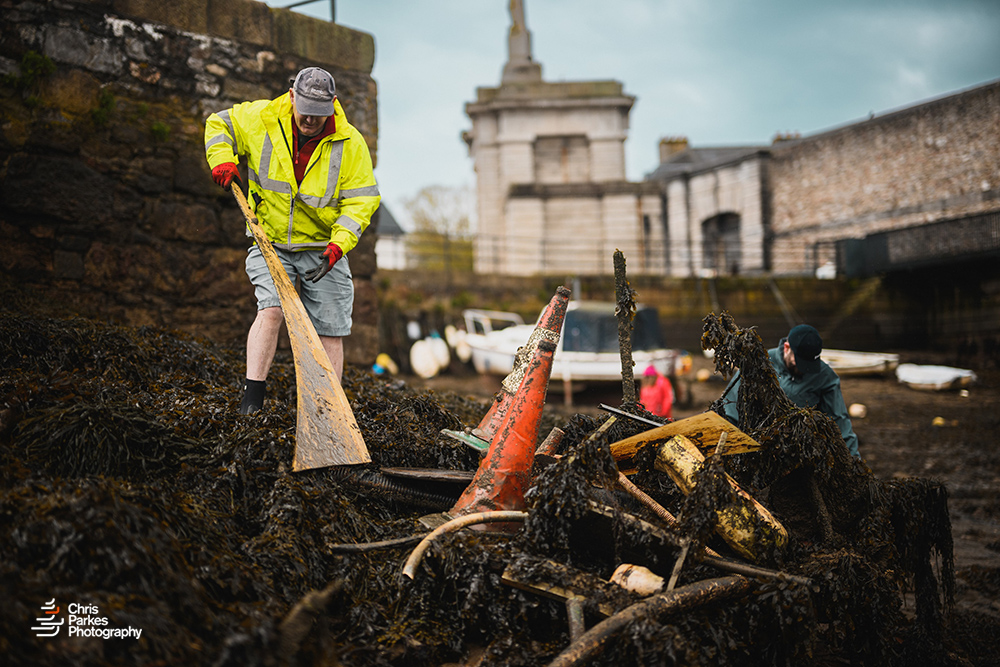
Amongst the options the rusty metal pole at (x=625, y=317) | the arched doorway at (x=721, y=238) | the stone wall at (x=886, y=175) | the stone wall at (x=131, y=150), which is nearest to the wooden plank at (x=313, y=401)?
the rusty metal pole at (x=625, y=317)

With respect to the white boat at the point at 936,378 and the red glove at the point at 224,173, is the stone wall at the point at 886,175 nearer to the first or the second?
the white boat at the point at 936,378

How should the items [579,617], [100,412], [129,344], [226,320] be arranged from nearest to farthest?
[579,617] → [100,412] → [129,344] → [226,320]

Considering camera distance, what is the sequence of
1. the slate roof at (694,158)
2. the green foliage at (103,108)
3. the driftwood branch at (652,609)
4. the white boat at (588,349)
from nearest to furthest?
the driftwood branch at (652,609) → the green foliage at (103,108) → the white boat at (588,349) → the slate roof at (694,158)

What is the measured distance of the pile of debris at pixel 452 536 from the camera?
5.84 ft

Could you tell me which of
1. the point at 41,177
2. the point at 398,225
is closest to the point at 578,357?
the point at 41,177

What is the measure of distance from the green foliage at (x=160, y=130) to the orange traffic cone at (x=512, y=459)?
3862mm

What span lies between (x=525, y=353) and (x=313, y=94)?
5.45ft

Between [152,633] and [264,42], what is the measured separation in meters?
5.20

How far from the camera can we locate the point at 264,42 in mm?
5582

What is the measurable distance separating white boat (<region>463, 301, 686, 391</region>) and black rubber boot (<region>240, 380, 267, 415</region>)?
8.65 meters

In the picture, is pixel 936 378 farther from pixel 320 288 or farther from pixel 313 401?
pixel 313 401

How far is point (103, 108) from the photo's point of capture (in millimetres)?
4941

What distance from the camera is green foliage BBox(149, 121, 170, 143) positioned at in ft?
16.9

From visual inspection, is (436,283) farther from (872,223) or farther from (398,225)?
(398,225)
